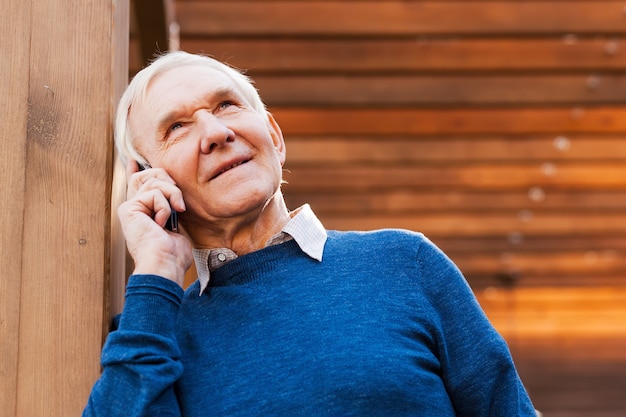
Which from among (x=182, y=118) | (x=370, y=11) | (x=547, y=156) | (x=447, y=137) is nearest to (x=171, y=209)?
(x=182, y=118)

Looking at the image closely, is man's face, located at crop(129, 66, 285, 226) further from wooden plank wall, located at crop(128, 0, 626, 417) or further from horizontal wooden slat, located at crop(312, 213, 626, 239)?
horizontal wooden slat, located at crop(312, 213, 626, 239)

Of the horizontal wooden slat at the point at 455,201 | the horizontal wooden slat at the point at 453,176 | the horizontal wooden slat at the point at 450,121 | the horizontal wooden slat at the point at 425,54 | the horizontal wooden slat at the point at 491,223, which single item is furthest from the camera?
the horizontal wooden slat at the point at 491,223

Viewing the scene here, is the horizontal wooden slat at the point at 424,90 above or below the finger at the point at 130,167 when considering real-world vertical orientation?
below

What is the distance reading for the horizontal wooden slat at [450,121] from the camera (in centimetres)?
600

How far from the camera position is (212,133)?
1.52 meters

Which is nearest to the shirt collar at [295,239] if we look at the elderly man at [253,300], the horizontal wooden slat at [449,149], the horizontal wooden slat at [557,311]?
the elderly man at [253,300]

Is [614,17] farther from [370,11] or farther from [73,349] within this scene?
[73,349]

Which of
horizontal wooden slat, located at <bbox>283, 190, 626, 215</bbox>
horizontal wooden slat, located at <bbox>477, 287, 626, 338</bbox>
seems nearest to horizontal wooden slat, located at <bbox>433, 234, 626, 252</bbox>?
horizontal wooden slat, located at <bbox>283, 190, 626, 215</bbox>

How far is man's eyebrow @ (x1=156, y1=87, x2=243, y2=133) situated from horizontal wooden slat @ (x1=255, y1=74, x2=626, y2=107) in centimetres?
382

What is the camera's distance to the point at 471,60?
5125mm

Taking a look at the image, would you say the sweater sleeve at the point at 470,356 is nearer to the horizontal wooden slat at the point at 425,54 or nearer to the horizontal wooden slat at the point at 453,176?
the horizontal wooden slat at the point at 425,54

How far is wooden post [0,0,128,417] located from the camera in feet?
4.61

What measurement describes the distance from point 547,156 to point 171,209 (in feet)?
18.4

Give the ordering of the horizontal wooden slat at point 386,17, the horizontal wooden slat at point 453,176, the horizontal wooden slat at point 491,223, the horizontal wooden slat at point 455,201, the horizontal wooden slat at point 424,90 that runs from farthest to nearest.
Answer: the horizontal wooden slat at point 491,223
the horizontal wooden slat at point 455,201
the horizontal wooden slat at point 453,176
the horizontal wooden slat at point 424,90
the horizontal wooden slat at point 386,17
